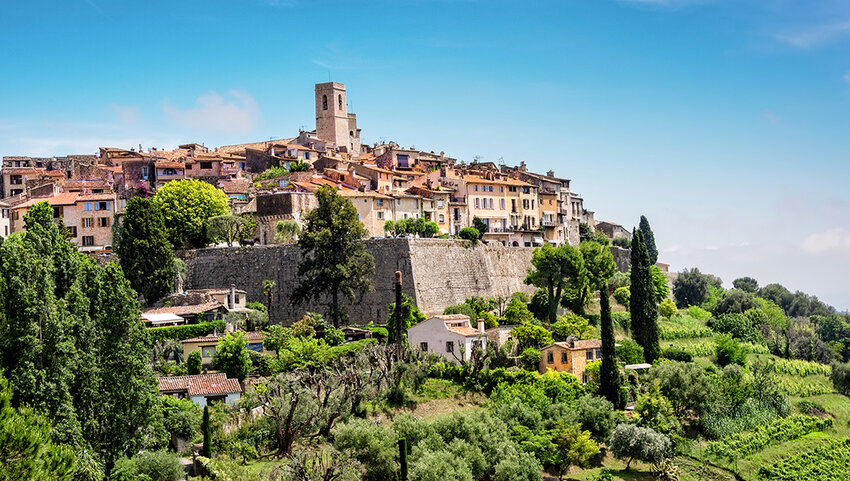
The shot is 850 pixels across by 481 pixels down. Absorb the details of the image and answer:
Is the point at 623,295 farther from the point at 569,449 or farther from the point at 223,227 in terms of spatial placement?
the point at 569,449

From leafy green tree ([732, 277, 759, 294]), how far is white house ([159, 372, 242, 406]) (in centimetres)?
9527

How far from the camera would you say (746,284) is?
403 feet

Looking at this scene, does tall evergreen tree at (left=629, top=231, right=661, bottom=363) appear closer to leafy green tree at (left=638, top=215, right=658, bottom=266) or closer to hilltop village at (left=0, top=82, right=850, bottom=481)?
hilltop village at (left=0, top=82, right=850, bottom=481)

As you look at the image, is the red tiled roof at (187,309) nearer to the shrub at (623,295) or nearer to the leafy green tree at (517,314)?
the leafy green tree at (517,314)

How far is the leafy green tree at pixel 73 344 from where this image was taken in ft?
87.5

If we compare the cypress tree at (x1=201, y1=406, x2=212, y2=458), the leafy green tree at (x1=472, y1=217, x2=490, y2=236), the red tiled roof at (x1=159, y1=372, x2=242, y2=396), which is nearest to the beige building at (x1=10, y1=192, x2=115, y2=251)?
the leafy green tree at (x1=472, y1=217, x2=490, y2=236)

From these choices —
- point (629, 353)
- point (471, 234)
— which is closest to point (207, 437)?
point (629, 353)

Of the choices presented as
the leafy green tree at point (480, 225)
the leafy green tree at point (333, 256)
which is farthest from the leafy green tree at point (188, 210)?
the leafy green tree at point (480, 225)

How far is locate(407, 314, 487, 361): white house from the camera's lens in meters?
47.8

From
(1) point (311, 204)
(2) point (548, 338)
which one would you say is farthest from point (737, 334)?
(1) point (311, 204)

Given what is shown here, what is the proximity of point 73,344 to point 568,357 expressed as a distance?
2691cm

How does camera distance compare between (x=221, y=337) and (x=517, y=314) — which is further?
(x=517, y=314)

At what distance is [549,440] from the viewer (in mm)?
38469

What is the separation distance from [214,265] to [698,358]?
30385 mm
